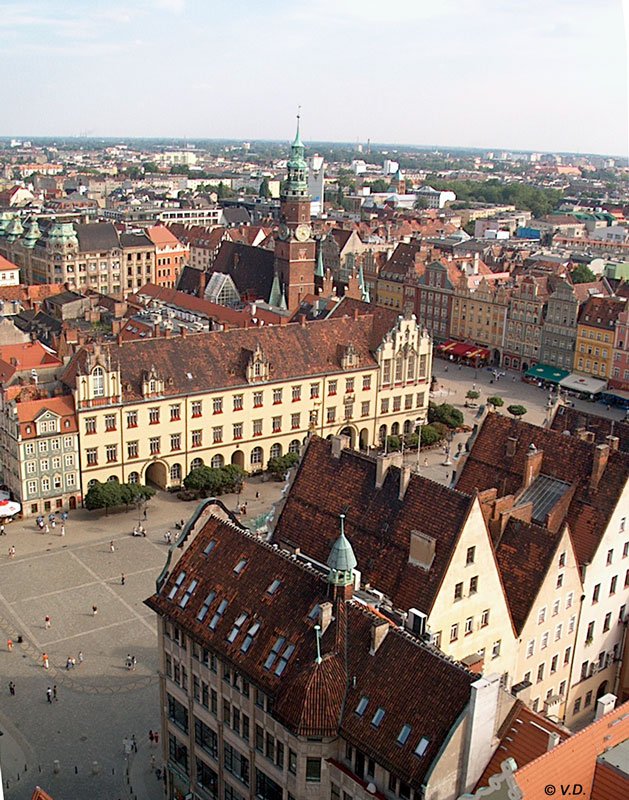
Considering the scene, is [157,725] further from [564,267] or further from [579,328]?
[564,267]

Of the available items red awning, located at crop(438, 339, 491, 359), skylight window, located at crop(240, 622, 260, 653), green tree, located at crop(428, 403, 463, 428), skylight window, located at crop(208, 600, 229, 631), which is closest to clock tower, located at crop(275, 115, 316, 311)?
red awning, located at crop(438, 339, 491, 359)

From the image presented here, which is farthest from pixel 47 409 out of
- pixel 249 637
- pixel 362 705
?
pixel 362 705

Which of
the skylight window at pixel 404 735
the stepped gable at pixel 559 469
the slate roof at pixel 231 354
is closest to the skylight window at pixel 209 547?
the skylight window at pixel 404 735

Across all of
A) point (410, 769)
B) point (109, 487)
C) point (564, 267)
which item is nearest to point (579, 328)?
point (564, 267)

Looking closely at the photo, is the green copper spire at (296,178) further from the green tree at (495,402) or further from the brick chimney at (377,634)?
the brick chimney at (377,634)

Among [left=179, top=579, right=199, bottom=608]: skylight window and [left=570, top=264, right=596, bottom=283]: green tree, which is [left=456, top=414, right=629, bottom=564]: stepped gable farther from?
[left=570, top=264, right=596, bottom=283]: green tree

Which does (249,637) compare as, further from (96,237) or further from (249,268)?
(96,237)
